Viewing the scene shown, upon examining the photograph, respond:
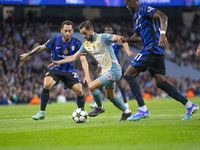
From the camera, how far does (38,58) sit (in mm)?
25250

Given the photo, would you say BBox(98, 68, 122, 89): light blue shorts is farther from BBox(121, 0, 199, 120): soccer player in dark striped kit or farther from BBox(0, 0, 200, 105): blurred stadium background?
BBox(0, 0, 200, 105): blurred stadium background

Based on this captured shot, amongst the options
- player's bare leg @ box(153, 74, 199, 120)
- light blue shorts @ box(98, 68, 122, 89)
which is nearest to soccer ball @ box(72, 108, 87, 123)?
light blue shorts @ box(98, 68, 122, 89)

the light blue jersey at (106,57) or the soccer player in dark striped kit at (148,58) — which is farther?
the light blue jersey at (106,57)

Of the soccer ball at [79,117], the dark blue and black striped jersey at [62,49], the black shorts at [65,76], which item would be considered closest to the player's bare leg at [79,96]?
the black shorts at [65,76]

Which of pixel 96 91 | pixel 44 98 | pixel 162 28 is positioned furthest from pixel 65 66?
pixel 162 28

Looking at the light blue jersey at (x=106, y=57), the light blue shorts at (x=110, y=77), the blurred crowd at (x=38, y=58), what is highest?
the light blue jersey at (x=106, y=57)

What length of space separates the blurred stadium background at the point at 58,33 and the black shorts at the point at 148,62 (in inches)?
574

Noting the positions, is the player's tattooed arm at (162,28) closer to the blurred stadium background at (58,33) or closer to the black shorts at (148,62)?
→ the black shorts at (148,62)

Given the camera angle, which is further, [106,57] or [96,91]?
[96,91]

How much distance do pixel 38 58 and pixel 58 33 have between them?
2.20m

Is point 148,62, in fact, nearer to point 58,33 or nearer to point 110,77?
point 110,77

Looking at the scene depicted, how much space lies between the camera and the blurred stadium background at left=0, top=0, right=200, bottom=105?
2348 centimetres

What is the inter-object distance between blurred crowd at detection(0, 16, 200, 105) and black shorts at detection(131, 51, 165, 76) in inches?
543

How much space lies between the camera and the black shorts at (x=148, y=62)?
7648 mm
